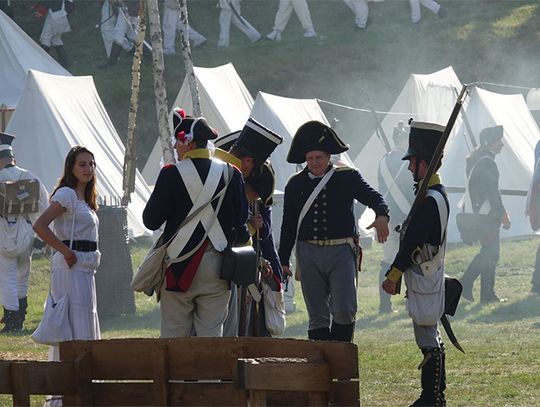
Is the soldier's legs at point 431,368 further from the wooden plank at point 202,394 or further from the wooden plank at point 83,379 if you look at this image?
the wooden plank at point 83,379

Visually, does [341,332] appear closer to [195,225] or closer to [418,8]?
[195,225]

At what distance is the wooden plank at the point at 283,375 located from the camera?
4539mm

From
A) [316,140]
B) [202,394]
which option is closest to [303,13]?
[316,140]

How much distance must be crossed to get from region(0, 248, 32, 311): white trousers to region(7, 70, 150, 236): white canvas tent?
406 centimetres

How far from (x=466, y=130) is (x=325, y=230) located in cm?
1137

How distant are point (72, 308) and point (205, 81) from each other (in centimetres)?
1169

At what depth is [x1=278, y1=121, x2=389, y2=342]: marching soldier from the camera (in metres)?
7.79

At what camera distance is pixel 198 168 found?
6812 mm

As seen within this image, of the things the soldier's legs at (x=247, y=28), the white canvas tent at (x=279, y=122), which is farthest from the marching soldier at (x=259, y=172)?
the soldier's legs at (x=247, y=28)

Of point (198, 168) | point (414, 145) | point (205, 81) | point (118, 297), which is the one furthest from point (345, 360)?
point (205, 81)

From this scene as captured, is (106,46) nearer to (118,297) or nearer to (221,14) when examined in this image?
(221,14)

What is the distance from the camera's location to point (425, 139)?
7293 millimetres

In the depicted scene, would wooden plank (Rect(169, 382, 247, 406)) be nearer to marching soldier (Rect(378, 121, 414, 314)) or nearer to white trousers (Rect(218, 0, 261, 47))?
marching soldier (Rect(378, 121, 414, 314))

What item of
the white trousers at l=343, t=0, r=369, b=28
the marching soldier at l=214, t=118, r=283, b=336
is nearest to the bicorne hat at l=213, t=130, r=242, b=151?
the marching soldier at l=214, t=118, r=283, b=336
